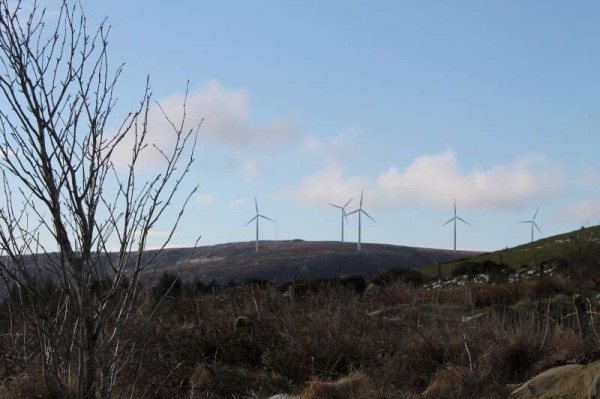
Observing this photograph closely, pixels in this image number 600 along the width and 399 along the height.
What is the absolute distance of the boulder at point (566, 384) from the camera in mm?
5293

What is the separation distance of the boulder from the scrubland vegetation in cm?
123

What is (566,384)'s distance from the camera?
554 centimetres

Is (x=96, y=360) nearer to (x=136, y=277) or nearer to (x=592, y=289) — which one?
(x=136, y=277)

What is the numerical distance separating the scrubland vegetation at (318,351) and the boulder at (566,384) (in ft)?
4.04

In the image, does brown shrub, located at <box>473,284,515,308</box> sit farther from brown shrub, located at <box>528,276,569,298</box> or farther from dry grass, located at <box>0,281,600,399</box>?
dry grass, located at <box>0,281,600,399</box>

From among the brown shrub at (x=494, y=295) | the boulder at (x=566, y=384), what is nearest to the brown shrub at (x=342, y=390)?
the boulder at (x=566, y=384)

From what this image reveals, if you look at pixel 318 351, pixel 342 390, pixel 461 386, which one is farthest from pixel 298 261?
pixel 461 386

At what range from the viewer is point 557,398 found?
5504 millimetres

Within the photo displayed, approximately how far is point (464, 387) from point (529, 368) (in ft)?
7.68

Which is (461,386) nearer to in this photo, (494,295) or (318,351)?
(318,351)

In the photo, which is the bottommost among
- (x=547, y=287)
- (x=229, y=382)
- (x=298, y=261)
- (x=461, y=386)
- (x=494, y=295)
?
(x=229, y=382)

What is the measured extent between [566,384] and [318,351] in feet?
19.4

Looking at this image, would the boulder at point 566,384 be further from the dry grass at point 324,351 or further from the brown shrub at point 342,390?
the brown shrub at point 342,390

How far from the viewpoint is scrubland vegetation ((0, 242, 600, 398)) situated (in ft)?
27.2
